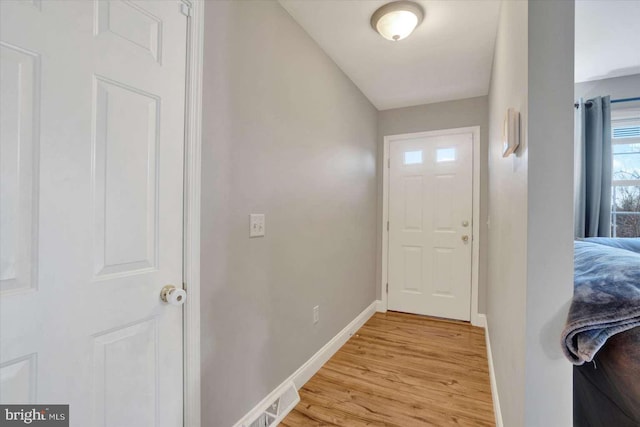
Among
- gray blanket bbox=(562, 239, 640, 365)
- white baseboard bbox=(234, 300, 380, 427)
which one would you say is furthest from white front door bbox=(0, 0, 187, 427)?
gray blanket bbox=(562, 239, 640, 365)

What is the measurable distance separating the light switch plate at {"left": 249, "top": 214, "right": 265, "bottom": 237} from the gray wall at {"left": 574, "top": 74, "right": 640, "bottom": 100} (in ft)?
11.3

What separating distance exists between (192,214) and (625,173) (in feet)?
13.1

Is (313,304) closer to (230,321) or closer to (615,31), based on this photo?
(230,321)

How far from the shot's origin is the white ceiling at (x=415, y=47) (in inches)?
69.6

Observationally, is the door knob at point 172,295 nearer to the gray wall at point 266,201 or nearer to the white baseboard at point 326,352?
the gray wall at point 266,201

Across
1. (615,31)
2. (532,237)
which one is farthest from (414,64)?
(532,237)

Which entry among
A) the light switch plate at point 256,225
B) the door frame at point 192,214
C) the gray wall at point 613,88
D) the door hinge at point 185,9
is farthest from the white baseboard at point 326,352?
the gray wall at point 613,88

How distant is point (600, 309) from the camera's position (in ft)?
2.50

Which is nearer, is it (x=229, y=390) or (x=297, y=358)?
(x=229, y=390)

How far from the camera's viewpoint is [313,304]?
2135 mm

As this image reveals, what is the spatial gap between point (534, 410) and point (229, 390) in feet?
4.08

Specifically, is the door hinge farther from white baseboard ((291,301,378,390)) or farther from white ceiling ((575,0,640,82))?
white ceiling ((575,0,640,82))

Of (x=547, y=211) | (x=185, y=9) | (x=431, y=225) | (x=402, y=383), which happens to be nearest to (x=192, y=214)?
(x=185, y=9)

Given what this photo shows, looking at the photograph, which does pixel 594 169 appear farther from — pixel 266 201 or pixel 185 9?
pixel 185 9
